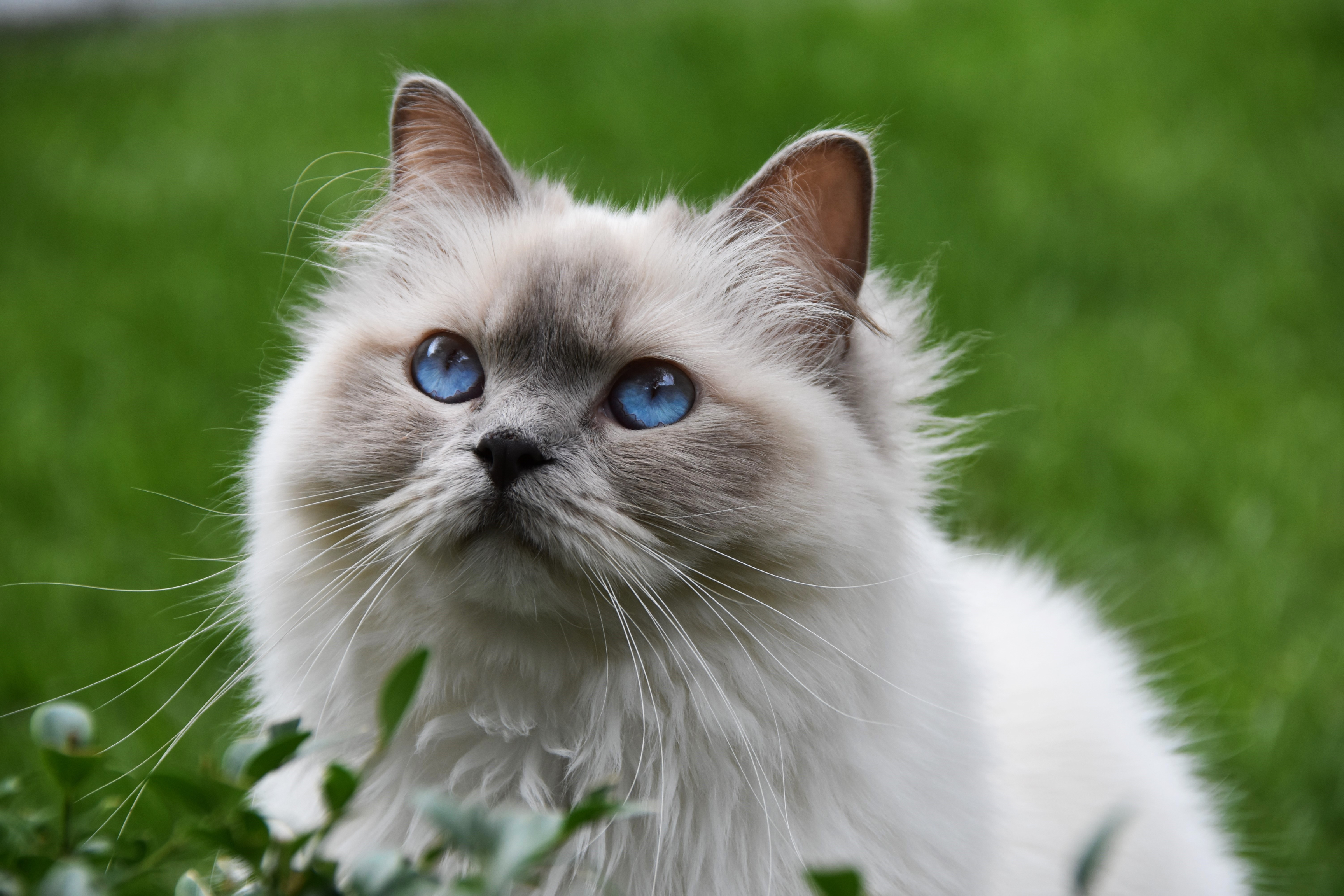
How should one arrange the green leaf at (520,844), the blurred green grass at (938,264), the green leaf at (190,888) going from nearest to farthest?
the green leaf at (520,844) → the green leaf at (190,888) → the blurred green grass at (938,264)

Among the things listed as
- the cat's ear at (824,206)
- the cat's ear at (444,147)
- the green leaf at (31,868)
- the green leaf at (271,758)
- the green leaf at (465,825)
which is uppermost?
the cat's ear at (824,206)

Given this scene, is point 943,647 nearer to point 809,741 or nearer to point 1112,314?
point 809,741

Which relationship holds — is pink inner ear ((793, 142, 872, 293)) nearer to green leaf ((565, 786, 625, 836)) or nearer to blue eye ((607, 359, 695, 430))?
blue eye ((607, 359, 695, 430))

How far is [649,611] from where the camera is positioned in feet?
5.06

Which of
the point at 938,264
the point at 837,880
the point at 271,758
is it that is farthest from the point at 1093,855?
the point at 938,264

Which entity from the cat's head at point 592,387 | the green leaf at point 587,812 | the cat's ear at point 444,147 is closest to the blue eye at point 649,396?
the cat's head at point 592,387

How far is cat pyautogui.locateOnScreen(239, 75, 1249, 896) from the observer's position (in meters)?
1.55

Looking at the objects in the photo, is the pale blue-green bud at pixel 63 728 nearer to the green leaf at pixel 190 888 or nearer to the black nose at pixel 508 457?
the green leaf at pixel 190 888

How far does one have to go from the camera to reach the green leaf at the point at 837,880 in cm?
75

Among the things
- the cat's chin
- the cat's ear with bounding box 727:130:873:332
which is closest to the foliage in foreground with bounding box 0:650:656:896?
the cat's chin

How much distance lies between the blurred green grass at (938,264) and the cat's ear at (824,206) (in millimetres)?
549

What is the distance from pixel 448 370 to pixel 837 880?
1.14 m

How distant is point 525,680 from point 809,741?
0.45 meters

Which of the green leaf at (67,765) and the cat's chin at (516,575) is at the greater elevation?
the cat's chin at (516,575)
